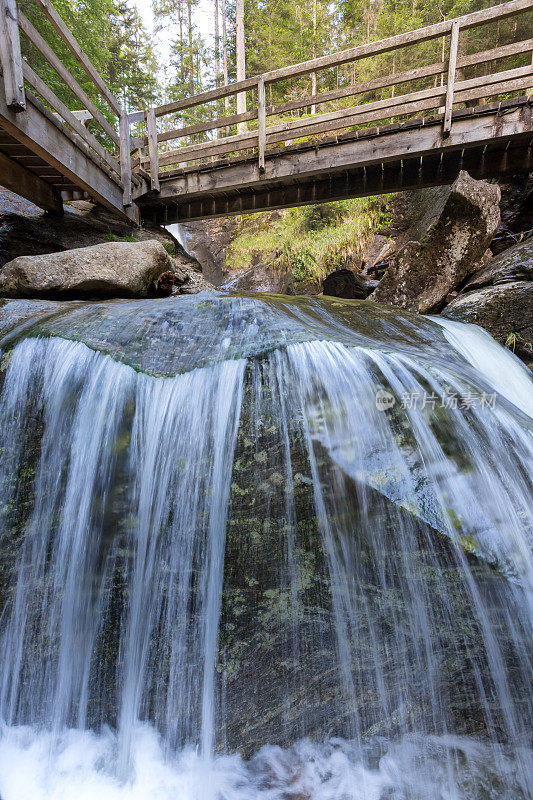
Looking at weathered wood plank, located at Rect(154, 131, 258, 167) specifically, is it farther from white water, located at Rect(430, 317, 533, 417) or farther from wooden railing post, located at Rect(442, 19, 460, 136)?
white water, located at Rect(430, 317, 533, 417)

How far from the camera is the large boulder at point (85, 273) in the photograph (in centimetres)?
394

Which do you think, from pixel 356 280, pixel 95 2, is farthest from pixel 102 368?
pixel 95 2

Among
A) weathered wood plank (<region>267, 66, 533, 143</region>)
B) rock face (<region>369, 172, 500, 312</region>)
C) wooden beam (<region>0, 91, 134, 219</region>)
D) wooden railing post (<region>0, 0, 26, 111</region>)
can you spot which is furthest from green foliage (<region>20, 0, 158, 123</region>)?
rock face (<region>369, 172, 500, 312</region>)

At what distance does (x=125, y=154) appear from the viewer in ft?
23.2

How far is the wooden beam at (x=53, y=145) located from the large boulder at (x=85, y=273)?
1451 mm

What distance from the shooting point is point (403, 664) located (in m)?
1.61

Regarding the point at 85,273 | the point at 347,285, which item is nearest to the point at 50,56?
the point at 85,273

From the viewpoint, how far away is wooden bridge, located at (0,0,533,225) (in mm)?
4938

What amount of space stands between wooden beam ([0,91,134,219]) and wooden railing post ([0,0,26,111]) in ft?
0.44

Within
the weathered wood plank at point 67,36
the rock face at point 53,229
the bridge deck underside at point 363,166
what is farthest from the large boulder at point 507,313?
the rock face at point 53,229

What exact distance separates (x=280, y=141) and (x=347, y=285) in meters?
2.74

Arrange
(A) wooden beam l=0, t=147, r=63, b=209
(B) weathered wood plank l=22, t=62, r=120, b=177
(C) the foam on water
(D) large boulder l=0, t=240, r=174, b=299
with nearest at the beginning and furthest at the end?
(C) the foam on water
(D) large boulder l=0, t=240, r=174, b=299
(B) weathered wood plank l=22, t=62, r=120, b=177
(A) wooden beam l=0, t=147, r=63, b=209

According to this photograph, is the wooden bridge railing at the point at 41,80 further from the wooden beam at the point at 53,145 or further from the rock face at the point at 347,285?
the rock face at the point at 347,285

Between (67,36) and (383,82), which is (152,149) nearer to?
(67,36)
